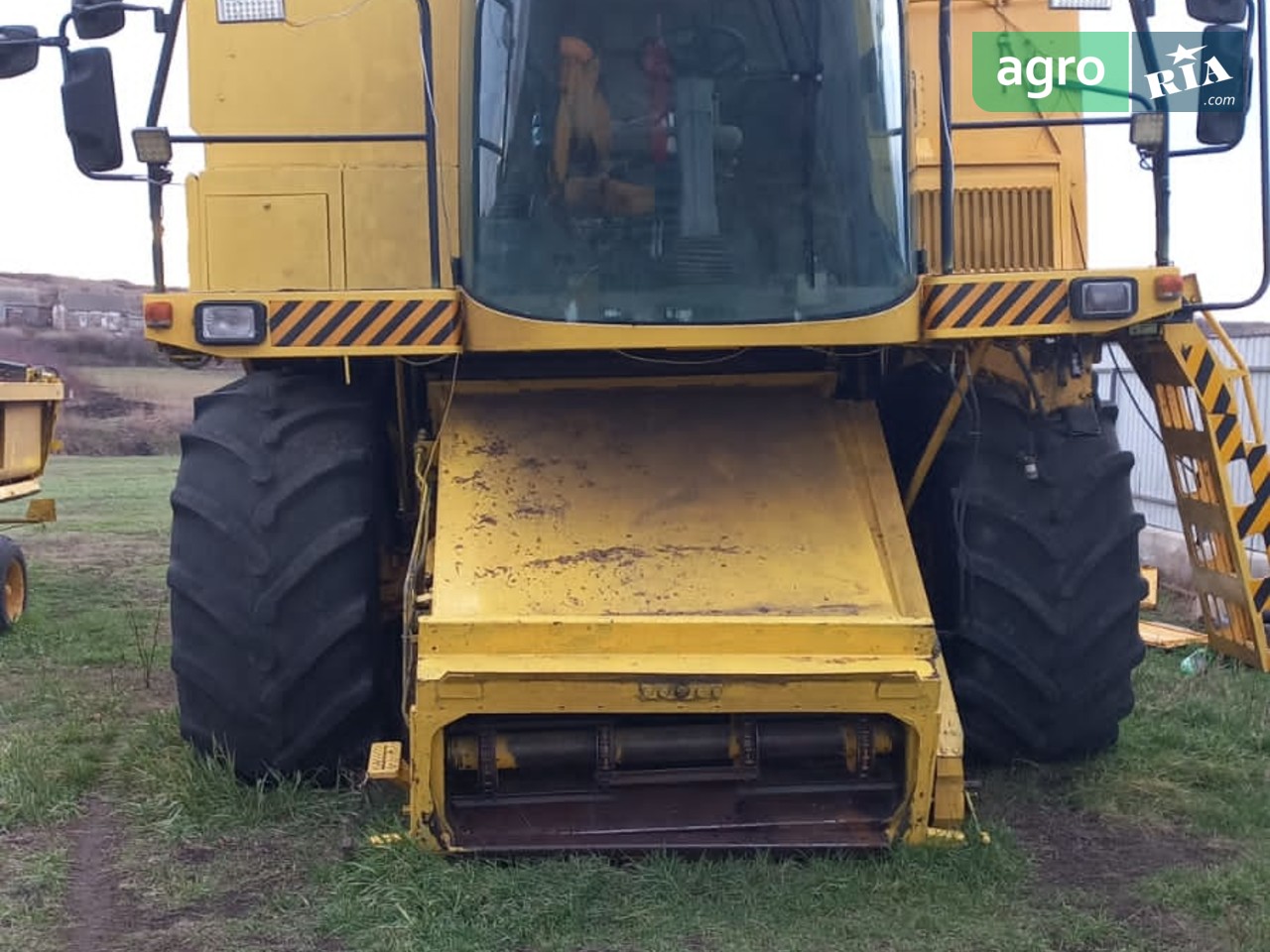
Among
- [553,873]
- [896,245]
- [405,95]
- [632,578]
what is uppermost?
[405,95]

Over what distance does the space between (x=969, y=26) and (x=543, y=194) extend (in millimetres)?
2153

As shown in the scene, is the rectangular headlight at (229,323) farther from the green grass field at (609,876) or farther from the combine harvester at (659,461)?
the green grass field at (609,876)

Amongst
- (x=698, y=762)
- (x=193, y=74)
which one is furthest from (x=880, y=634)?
(x=193, y=74)

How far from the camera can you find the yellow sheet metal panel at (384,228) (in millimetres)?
5191

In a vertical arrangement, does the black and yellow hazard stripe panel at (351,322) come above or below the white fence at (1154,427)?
above

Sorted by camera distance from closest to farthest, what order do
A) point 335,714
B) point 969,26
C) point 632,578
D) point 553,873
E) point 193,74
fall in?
point 553,873 → point 632,578 → point 335,714 → point 193,74 → point 969,26

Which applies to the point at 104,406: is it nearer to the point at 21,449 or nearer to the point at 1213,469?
the point at 21,449

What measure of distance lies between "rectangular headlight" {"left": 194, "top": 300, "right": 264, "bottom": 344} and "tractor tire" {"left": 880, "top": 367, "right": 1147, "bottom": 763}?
223cm

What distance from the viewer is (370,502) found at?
4688mm

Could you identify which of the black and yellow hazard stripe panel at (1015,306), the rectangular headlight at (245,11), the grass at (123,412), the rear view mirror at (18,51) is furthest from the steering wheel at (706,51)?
the grass at (123,412)

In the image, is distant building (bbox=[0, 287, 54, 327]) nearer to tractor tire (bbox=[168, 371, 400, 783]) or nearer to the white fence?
the white fence

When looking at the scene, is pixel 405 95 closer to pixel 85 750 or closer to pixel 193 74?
pixel 193 74

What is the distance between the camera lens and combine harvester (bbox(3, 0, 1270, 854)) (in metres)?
4.13

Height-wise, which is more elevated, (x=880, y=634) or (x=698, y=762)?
(x=880, y=634)
